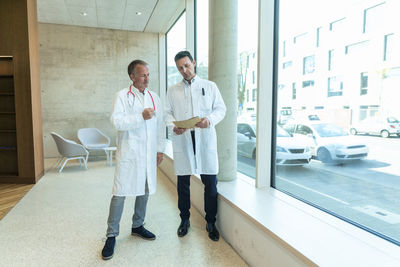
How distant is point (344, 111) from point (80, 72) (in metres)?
6.65

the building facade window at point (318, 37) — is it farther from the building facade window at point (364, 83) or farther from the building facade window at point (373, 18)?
the building facade window at point (364, 83)

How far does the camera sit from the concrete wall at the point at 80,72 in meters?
6.70

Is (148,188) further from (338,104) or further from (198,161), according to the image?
(338,104)

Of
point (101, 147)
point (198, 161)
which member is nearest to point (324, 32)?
point (198, 161)

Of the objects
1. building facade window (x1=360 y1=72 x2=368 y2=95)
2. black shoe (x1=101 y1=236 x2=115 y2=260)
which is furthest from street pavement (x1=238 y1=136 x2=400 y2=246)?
black shoe (x1=101 y1=236 x2=115 y2=260)

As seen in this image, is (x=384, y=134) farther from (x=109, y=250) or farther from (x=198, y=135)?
(x=109, y=250)

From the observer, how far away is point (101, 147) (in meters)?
5.97

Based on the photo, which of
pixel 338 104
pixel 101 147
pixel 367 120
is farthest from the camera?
pixel 101 147

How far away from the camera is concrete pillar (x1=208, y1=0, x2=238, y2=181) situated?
283 cm

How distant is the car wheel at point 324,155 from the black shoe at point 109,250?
1853 mm

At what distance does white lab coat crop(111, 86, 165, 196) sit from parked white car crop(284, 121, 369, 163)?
136cm

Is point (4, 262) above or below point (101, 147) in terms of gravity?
below

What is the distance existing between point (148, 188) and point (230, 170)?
104 cm

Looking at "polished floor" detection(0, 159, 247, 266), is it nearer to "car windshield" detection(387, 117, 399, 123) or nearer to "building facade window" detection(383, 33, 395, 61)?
"car windshield" detection(387, 117, 399, 123)
